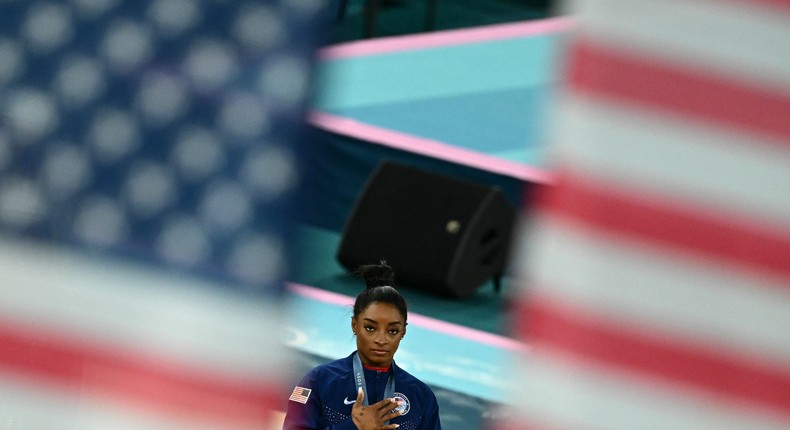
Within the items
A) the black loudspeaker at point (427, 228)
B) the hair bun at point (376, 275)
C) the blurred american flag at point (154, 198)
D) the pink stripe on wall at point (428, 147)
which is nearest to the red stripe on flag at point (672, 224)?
the blurred american flag at point (154, 198)

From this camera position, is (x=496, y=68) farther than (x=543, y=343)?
Yes

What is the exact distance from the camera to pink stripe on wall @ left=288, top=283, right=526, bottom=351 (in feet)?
19.3

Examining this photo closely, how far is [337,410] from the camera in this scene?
254cm

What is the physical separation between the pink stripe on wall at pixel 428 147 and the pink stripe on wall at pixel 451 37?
1.17 meters

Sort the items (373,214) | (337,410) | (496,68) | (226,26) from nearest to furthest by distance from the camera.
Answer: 1. (226,26)
2. (337,410)
3. (373,214)
4. (496,68)

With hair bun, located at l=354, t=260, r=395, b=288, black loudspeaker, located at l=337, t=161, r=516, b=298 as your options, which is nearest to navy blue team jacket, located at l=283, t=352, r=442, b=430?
hair bun, located at l=354, t=260, r=395, b=288

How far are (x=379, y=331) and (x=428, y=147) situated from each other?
435 cm

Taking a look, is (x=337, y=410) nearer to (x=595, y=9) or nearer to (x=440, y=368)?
(x=595, y=9)

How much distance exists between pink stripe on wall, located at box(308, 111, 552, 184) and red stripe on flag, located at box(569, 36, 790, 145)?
5443mm

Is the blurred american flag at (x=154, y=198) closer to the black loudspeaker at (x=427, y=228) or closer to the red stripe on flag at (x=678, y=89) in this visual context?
the red stripe on flag at (x=678, y=89)

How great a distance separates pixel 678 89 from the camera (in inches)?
44.0

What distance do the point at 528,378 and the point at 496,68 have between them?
7336 mm

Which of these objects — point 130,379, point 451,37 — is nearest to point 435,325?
point 451,37

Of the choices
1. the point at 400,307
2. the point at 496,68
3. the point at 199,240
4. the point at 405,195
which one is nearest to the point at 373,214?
the point at 405,195
